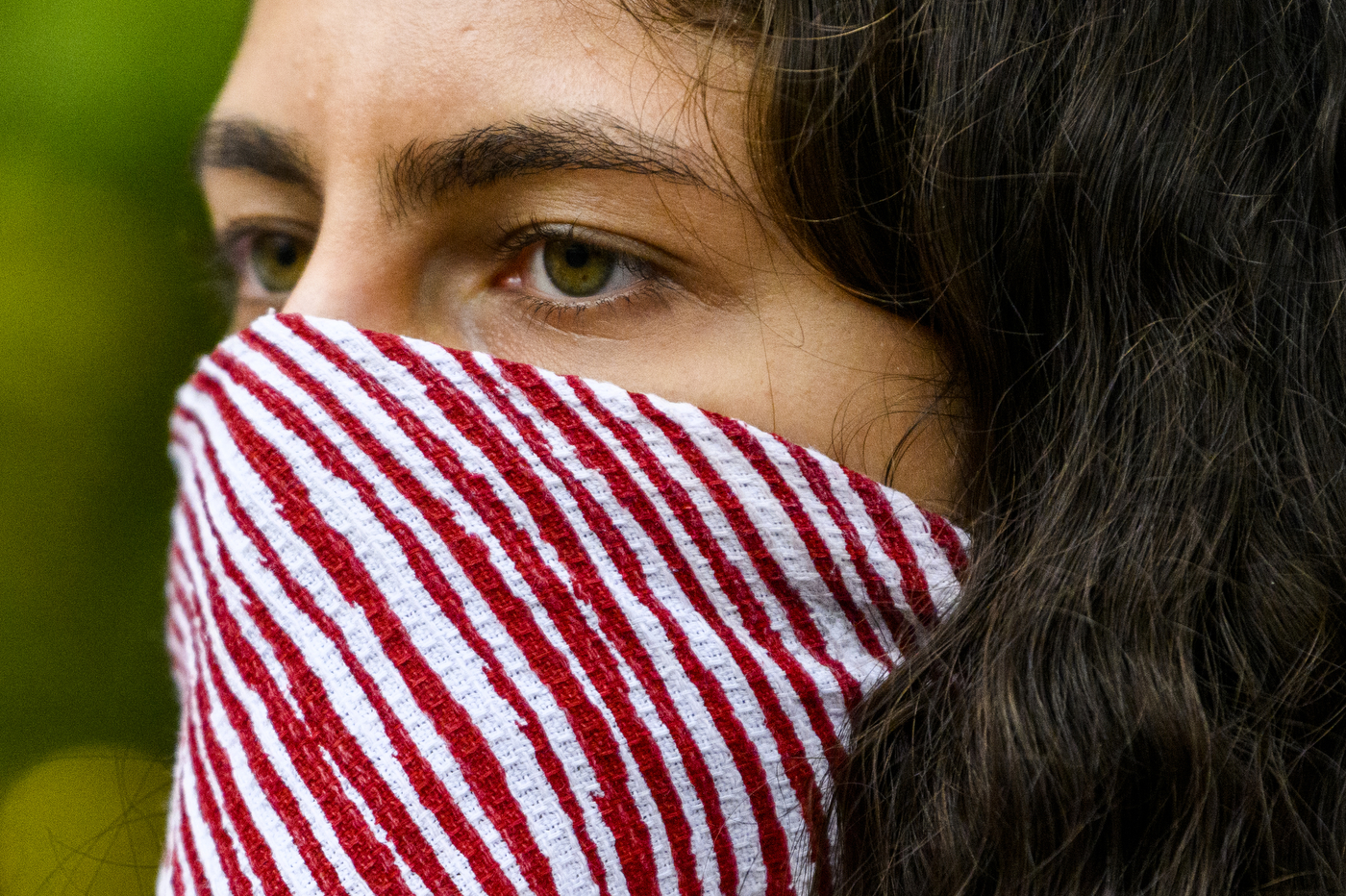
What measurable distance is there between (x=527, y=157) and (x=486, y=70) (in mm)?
96

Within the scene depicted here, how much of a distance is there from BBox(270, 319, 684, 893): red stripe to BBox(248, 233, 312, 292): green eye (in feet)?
2.21

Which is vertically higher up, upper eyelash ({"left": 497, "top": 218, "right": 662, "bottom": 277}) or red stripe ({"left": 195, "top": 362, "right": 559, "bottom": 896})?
upper eyelash ({"left": 497, "top": 218, "right": 662, "bottom": 277})

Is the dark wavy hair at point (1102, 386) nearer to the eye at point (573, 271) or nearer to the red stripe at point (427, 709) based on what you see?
the eye at point (573, 271)

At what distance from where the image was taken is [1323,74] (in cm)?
107

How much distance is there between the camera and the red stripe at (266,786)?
1.02 meters

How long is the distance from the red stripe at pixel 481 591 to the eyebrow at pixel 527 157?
0.75ft

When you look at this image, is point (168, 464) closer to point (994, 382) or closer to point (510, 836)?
point (510, 836)

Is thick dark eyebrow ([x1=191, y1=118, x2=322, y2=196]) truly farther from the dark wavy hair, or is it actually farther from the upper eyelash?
the dark wavy hair

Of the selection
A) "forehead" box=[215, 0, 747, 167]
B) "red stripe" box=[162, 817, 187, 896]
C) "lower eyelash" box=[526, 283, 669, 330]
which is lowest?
"red stripe" box=[162, 817, 187, 896]

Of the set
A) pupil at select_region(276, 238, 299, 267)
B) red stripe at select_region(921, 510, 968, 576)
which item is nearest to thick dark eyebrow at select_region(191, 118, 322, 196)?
pupil at select_region(276, 238, 299, 267)

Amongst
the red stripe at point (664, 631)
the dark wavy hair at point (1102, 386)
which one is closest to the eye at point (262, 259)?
the red stripe at point (664, 631)

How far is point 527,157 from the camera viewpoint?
3.74 ft

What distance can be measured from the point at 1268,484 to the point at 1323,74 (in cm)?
37

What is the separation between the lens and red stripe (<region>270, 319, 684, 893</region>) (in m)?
1.02
